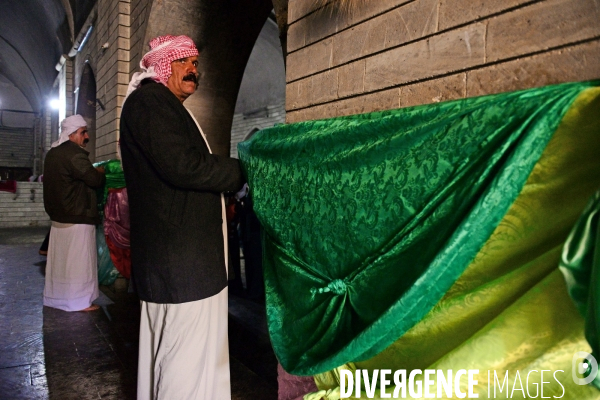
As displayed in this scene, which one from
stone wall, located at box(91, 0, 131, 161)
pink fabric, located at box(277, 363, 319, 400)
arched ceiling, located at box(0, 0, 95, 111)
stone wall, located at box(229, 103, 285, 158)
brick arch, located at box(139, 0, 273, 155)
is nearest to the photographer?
pink fabric, located at box(277, 363, 319, 400)

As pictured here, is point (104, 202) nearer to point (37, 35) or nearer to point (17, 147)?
point (37, 35)

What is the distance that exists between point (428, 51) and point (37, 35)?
16.2 meters

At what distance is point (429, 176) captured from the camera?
4.14 ft

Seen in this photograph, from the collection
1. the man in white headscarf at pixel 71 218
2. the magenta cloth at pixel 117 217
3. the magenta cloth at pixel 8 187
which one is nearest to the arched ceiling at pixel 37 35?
the magenta cloth at pixel 8 187

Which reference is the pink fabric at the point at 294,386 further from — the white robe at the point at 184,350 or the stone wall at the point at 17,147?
the stone wall at the point at 17,147

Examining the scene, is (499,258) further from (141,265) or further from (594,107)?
(141,265)

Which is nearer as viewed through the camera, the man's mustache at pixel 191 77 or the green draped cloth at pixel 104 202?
the man's mustache at pixel 191 77

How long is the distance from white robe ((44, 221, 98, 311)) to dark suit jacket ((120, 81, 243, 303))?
2.74m

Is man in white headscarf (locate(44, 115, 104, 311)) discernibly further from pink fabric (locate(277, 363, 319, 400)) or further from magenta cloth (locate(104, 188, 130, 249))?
pink fabric (locate(277, 363, 319, 400))

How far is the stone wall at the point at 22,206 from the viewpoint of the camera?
507 inches

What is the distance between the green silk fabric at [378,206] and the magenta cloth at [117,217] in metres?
2.99

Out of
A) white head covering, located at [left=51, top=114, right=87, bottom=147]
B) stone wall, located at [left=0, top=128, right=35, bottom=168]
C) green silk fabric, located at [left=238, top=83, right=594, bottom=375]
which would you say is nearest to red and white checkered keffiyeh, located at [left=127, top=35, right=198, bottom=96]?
green silk fabric, located at [left=238, top=83, right=594, bottom=375]

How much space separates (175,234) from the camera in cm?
189

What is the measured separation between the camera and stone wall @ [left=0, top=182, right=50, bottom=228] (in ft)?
42.2
